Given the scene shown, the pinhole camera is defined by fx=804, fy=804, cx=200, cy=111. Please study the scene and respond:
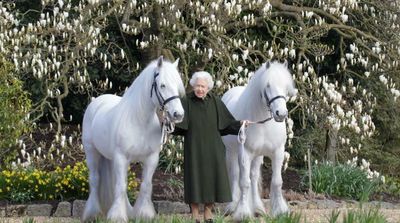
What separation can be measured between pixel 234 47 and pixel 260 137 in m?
3.79

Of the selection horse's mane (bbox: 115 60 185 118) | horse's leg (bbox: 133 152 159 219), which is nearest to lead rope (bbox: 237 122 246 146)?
horse's mane (bbox: 115 60 185 118)

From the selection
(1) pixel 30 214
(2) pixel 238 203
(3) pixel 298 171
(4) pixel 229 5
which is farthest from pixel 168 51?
(2) pixel 238 203

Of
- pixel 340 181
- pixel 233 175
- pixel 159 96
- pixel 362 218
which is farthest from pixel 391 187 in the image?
pixel 362 218

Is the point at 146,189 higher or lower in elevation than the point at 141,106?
lower

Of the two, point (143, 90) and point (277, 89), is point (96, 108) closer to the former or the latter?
point (143, 90)

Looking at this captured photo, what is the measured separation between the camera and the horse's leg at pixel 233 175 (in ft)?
26.5

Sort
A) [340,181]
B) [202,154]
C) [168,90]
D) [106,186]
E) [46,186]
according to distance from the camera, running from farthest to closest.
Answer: [340,181] → [46,186] → [106,186] → [202,154] → [168,90]

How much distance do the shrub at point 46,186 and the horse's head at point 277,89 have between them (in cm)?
259

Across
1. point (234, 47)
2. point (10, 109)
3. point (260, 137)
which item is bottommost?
point (260, 137)

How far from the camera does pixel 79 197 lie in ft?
30.9

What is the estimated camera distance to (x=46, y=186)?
9398 mm

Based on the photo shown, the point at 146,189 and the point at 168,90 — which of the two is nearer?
the point at 168,90

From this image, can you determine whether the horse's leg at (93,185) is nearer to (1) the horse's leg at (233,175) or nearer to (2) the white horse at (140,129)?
(2) the white horse at (140,129)

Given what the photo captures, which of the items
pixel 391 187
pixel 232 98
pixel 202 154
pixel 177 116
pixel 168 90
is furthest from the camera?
pixel 391 187
